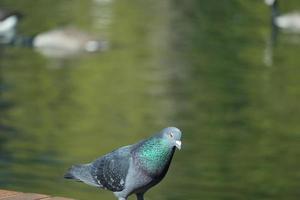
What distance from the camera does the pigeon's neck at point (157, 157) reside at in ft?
21.0

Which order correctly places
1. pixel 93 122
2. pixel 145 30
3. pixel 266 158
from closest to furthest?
pixel 266 158, pixel 93 122, pixel 145 30

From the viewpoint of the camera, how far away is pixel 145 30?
27.6m

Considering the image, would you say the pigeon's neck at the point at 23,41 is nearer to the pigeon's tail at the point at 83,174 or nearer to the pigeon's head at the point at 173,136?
the pigeon's tail at the point at 83,174

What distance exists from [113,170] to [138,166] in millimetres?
256

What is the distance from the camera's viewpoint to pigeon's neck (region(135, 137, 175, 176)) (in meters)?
6.41

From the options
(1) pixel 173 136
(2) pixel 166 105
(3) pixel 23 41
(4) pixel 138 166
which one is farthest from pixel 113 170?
(3) pixel 23 41

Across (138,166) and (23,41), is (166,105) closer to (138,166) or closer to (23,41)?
(23,41)

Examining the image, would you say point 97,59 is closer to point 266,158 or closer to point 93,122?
point 93,122

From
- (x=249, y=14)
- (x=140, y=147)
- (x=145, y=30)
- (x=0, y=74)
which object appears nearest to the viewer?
(x=140, y=147)

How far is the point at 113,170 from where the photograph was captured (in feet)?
22.0

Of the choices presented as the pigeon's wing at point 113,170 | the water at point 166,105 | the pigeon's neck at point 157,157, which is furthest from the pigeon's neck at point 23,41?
the pigeon's neck at point 157,157

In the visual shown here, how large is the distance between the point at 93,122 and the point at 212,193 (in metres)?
3.76

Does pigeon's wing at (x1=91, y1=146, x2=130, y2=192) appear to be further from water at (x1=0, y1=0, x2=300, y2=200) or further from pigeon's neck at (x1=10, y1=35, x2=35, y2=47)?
pigeon's neck at (x1=10, y1=35, x2=35, y2=47)

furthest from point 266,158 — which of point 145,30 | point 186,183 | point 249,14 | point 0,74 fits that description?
point 249,14
